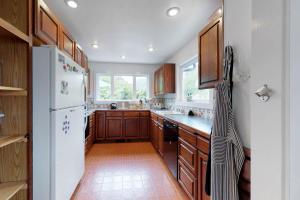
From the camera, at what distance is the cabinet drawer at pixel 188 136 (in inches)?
66.1

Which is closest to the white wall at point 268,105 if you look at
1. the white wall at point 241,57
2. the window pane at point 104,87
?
the white wall at point 241,57

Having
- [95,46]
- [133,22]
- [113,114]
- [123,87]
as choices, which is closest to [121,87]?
[123,87]

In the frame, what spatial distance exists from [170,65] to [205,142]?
2.92 meters

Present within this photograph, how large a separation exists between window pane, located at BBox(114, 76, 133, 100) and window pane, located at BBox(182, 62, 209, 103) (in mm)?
2004

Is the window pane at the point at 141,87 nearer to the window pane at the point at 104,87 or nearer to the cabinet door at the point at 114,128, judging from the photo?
the window pane at the point at 104,87

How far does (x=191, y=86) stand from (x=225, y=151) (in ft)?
8.05

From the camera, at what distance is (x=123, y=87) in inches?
209

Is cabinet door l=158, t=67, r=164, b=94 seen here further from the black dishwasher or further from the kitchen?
the black dishwasher

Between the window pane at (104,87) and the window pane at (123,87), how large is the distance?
0.67ft

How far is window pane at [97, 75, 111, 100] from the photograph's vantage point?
205 inches

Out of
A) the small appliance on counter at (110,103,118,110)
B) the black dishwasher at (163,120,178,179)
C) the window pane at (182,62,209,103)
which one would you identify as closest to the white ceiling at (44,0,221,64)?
the window pane at (182,62,209,103)

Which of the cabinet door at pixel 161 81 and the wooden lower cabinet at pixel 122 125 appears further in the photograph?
the wooden lower cabinet at pixel 122 125

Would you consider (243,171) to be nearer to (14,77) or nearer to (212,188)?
(212,188)

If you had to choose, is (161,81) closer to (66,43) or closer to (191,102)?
(191,102)
